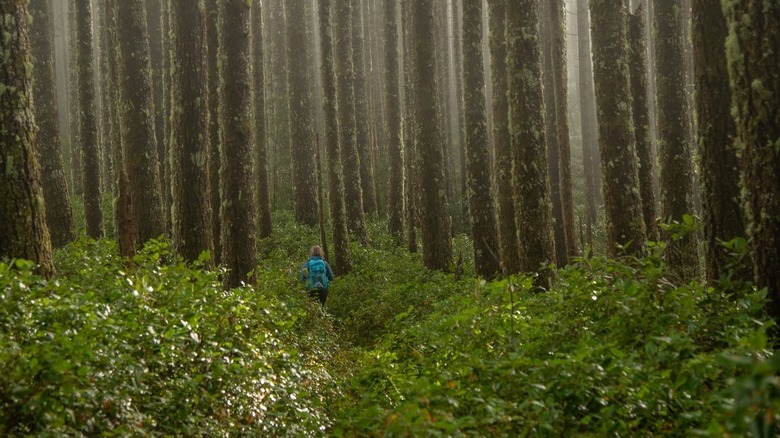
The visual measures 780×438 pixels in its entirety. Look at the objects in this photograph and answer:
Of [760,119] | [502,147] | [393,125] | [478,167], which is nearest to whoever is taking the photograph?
[760,119]

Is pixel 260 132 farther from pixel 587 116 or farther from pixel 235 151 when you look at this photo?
pixel 587 116

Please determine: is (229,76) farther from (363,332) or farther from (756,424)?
(756,424)

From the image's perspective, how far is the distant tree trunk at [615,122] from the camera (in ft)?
34.7

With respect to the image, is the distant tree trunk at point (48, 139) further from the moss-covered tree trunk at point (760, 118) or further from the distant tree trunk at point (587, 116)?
the distant tree trunk at point (587, 116)

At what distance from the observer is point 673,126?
1158cm

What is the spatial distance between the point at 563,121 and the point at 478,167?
3.79 metres

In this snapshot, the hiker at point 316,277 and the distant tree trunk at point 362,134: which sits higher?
the distant tree trunk at point 362,134

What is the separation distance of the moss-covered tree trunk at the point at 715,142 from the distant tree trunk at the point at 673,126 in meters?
4.67

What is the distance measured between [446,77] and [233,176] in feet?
64.7

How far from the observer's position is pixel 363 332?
39.5 ft

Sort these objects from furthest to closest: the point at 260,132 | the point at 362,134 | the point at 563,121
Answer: the point at 362,134
the point at 260,132
the point at 563,121

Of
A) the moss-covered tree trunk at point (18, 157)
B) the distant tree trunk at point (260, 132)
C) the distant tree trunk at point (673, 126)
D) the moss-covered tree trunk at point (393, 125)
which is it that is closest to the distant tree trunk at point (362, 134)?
the moss-covered tree trunk at point (393, 125)

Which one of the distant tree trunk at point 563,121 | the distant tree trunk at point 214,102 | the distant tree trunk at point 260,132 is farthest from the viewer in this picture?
the distant tree trunk at point 260,132

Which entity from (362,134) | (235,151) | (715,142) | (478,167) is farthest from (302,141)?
(715,142)
